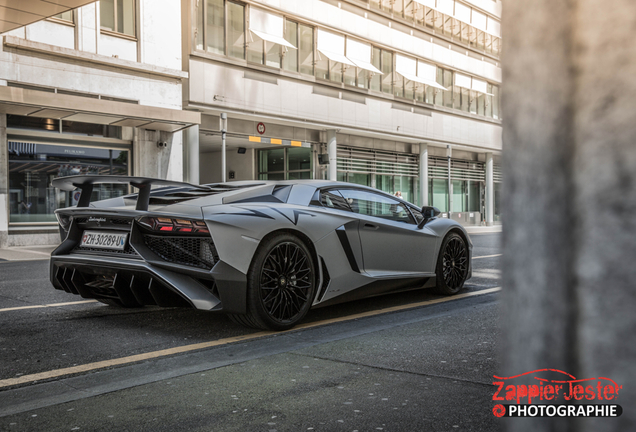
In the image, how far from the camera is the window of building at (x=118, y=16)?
59.1ft

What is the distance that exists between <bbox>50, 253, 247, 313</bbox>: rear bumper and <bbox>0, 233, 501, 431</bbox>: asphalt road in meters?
0.29

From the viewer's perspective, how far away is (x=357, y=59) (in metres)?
26.7

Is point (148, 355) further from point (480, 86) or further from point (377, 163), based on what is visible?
point (480, 86)

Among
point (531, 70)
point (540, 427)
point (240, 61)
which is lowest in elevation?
point (540, 427)

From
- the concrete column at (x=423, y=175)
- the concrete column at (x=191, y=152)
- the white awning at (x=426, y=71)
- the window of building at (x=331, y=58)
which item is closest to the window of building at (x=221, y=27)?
the concrete column at (x=191, y=152)

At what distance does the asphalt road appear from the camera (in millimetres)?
2727

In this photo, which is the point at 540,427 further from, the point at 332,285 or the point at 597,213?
the point at 332,285

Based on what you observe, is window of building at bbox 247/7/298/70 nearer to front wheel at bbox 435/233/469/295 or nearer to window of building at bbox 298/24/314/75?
A: window of building at bbox 298/24/314/75

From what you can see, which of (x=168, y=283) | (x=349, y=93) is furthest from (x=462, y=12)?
(x=168, y=283)

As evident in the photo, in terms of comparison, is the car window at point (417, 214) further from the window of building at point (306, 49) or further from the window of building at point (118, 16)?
the window of building at point (306, 49)

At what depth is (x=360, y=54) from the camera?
27.0 m

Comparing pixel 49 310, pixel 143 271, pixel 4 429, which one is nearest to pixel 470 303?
pixel 143 271

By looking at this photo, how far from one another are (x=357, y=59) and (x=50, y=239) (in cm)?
1538

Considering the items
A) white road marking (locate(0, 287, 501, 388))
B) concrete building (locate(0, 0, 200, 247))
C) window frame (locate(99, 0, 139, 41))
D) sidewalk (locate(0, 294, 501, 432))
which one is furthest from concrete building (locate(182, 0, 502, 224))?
sidewalk (locate(0, 294, 501, 432))
